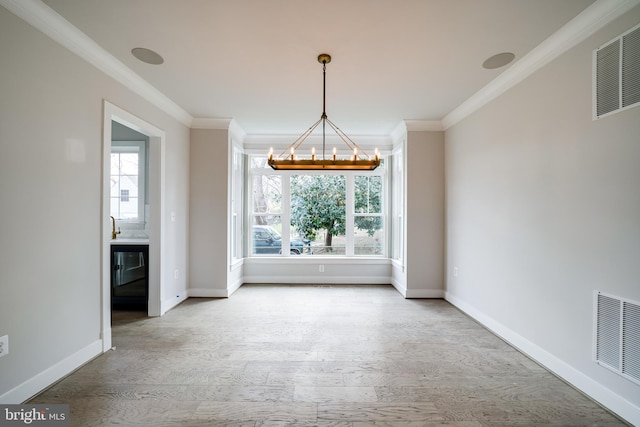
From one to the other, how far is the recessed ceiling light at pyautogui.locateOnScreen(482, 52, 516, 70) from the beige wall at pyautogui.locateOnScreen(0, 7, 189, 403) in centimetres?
356

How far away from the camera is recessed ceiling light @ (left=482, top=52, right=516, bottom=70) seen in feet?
8.54

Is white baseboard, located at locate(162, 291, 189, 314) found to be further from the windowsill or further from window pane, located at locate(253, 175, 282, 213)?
window pane, located at locate(253, 175, 282, 213)

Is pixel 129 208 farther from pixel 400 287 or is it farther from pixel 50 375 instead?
Answer: pixel 400 287

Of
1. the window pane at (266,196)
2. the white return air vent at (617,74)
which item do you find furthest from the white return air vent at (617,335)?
the window pane at (266,196)

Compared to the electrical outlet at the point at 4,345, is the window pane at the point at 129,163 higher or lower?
higher

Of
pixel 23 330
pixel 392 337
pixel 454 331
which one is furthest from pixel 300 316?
pixel 23 330

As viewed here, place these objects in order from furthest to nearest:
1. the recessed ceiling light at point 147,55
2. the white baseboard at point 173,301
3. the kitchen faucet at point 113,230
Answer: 1. the kitchen faucet at point 113,230
2. the white baseboard at point 173,301
3. the recessed ceiling light at point 147,55

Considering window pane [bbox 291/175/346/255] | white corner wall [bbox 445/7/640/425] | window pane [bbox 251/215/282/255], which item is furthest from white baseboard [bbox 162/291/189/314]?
white corner wall [bbox 445/7/640/425]

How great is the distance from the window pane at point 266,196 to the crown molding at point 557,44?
11.2 feet

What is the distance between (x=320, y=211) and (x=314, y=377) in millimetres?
3425

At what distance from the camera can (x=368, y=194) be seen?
545 cm

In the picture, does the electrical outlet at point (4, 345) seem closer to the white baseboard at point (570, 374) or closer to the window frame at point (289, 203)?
the window frame at point (289, 203)

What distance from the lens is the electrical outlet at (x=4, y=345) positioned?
183 cm

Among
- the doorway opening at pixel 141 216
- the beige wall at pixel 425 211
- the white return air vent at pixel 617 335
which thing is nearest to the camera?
the white return air vent at pixel 617 335
